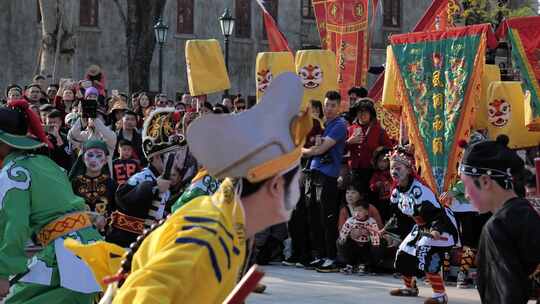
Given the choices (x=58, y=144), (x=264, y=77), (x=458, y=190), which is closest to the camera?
(x=458, y=190)

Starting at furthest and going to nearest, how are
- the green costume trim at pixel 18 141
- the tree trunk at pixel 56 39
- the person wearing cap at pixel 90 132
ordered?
the tree trunk at pixel 56 39 → the person wearing cap at pixel 90 132 → the green costume trim at pixel 18 141

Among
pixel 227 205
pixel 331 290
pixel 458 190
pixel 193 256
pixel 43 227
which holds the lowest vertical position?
pixel 331 290

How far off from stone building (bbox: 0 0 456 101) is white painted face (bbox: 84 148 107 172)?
2068 centimetres

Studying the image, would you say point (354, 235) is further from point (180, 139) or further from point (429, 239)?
point (180, 139)

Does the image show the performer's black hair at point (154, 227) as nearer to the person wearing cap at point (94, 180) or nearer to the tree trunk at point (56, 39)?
the person wearing cap at point (94, 180)

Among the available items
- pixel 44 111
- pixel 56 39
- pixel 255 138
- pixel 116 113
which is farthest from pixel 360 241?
pixel 56 39

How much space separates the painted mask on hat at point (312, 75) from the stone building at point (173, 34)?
1748 centimetres

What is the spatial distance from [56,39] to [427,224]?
1505cm

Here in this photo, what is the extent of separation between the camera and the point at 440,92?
10.7m

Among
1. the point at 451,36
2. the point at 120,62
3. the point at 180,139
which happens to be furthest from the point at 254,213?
the point at 120,62

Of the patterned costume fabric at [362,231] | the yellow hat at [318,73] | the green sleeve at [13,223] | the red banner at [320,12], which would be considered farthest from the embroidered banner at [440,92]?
the green sleeve at [13,223]

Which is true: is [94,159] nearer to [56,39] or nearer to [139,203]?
[139,203]

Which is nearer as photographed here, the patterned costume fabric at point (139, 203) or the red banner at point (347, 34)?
the patterned costume fabric at point (139, 203)

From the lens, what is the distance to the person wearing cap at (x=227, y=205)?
121 inches
